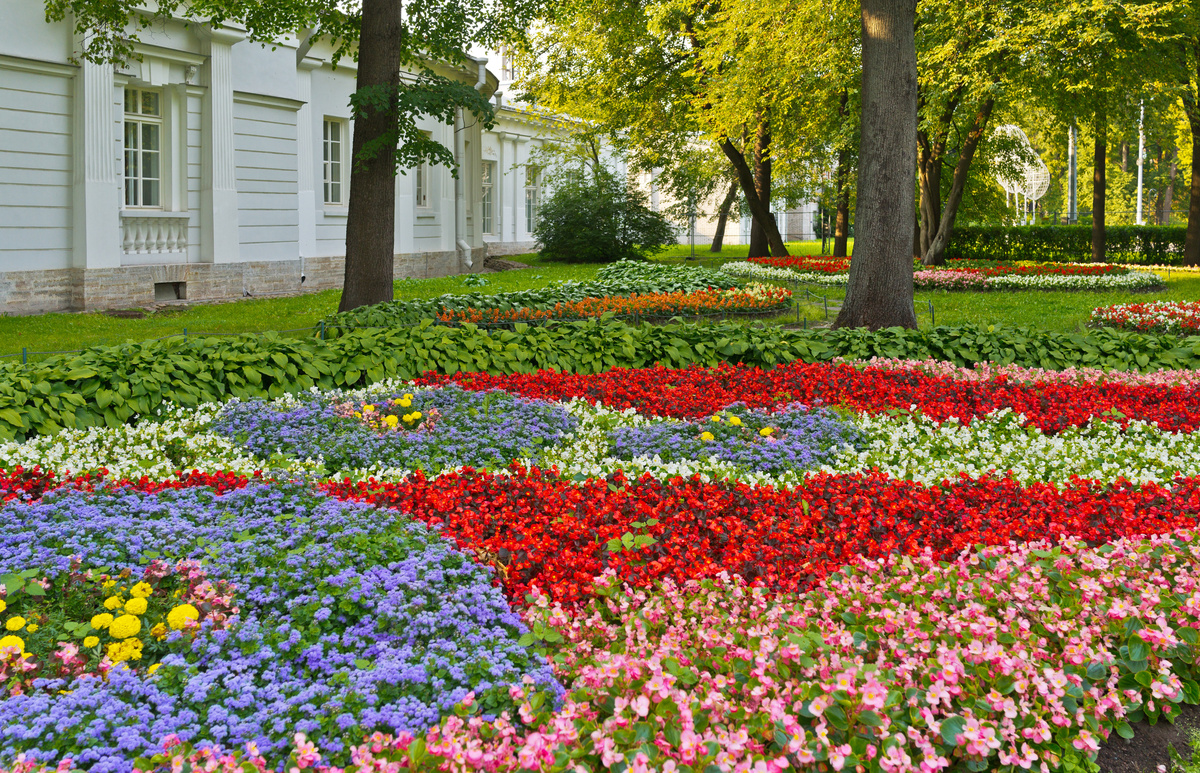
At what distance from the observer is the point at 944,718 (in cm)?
248

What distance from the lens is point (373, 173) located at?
11.0 meters

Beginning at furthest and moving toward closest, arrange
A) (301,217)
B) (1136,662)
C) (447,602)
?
(301,217) < (447,602) < (1136,662)

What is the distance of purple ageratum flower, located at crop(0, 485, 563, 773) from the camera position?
240 cm

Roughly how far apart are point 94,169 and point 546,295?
7.12 m

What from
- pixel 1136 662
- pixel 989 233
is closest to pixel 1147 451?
pixel 1136 662

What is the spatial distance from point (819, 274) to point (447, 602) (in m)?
18.8

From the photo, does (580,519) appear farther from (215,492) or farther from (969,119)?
(969,119)

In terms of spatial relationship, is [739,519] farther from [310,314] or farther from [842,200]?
[842,200]

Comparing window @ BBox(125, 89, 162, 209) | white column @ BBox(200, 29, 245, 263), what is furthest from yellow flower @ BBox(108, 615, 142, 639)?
white column @ BBox(200, 29, 245, 263)

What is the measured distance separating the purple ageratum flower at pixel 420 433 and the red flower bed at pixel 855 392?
2.64 ft

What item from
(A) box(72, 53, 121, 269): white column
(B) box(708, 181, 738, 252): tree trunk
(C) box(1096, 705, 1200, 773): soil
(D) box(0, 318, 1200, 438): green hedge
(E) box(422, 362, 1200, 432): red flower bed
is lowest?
(C) box(1096, 705, 1200, 773): soil

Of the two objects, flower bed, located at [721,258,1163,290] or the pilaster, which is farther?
flower bed, located at [721,258,1163,290]

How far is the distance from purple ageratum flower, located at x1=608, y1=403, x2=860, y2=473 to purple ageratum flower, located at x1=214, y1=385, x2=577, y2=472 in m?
0.58

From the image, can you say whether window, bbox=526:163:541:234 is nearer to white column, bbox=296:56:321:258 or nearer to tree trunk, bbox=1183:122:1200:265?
white column, bbox=296:56:321:258
